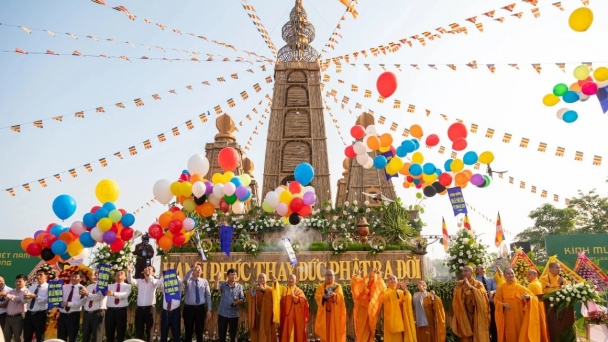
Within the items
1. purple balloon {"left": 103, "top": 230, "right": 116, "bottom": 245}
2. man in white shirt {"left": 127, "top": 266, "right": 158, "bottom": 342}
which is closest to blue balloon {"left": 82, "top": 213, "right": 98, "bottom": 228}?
purple balloon {"left": 103, "top": 230, "right": 116, "bottom": 245}

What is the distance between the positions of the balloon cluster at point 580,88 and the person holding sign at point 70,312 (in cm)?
1050

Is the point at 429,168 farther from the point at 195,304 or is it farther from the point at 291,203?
the point at 195,304

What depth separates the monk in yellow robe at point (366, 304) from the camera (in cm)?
931

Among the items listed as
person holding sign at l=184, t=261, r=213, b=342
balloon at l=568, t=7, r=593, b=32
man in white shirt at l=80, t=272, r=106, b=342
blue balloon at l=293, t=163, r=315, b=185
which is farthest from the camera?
blue balloon at l=293, t=163, r=315, b=185

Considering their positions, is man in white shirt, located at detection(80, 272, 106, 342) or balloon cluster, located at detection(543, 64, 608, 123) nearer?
balloon cluster, located at detection(543, 64, 608, 123)

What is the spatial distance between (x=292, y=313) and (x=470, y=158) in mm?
6739

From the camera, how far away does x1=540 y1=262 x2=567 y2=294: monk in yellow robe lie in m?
9.02

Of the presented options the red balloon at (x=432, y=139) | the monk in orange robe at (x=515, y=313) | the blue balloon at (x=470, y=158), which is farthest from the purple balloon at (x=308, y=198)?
the monk in orange robe at (x=515, y=313)

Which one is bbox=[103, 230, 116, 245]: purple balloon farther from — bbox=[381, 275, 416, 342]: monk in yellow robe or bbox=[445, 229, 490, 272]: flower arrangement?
bbox=[445, 229, 490, 272]: flower arrangement

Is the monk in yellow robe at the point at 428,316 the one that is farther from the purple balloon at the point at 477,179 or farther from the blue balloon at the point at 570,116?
the blue balloon at the point at 570,116

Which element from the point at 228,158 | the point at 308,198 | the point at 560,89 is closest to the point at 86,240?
the point at 228,158

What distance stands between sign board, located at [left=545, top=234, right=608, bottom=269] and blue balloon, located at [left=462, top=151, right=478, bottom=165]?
1169 centimetres

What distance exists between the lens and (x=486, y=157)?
12.3 meters

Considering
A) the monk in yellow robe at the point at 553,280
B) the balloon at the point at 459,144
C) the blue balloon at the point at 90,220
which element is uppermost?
the balloon at the point at 459,144
